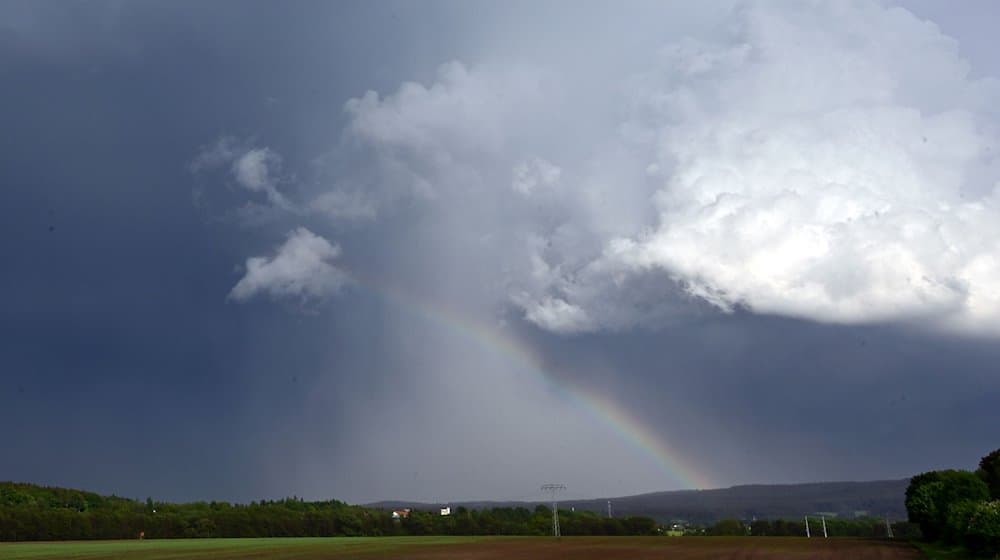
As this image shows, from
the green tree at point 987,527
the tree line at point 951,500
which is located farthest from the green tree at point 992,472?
the green tree at point 987,527

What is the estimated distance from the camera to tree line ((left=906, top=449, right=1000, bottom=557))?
71938 millimetres

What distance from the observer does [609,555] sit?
96812 millimetres

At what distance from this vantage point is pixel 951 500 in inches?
A: 3851

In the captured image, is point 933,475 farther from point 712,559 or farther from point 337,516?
point 337,516

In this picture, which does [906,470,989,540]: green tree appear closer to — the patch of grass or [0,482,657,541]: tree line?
the patch of grass

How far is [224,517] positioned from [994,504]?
169681 millimetres

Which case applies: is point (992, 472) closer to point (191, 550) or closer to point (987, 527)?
point (987, 527)

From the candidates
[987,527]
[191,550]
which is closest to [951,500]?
[987,527]

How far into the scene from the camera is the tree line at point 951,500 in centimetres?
7194

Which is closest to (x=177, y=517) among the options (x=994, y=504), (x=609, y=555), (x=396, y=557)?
(x=396, y=557)

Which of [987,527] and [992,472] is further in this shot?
[992,472]

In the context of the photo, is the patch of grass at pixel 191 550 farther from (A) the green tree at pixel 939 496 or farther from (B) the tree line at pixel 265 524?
(A) the green tree at pixel 939 496

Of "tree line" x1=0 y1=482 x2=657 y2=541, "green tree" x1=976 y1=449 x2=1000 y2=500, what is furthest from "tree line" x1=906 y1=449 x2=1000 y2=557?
"tree line" x1=0 y1=482 x2=657 y2=541

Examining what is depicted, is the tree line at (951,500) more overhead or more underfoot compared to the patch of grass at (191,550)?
more overhead
